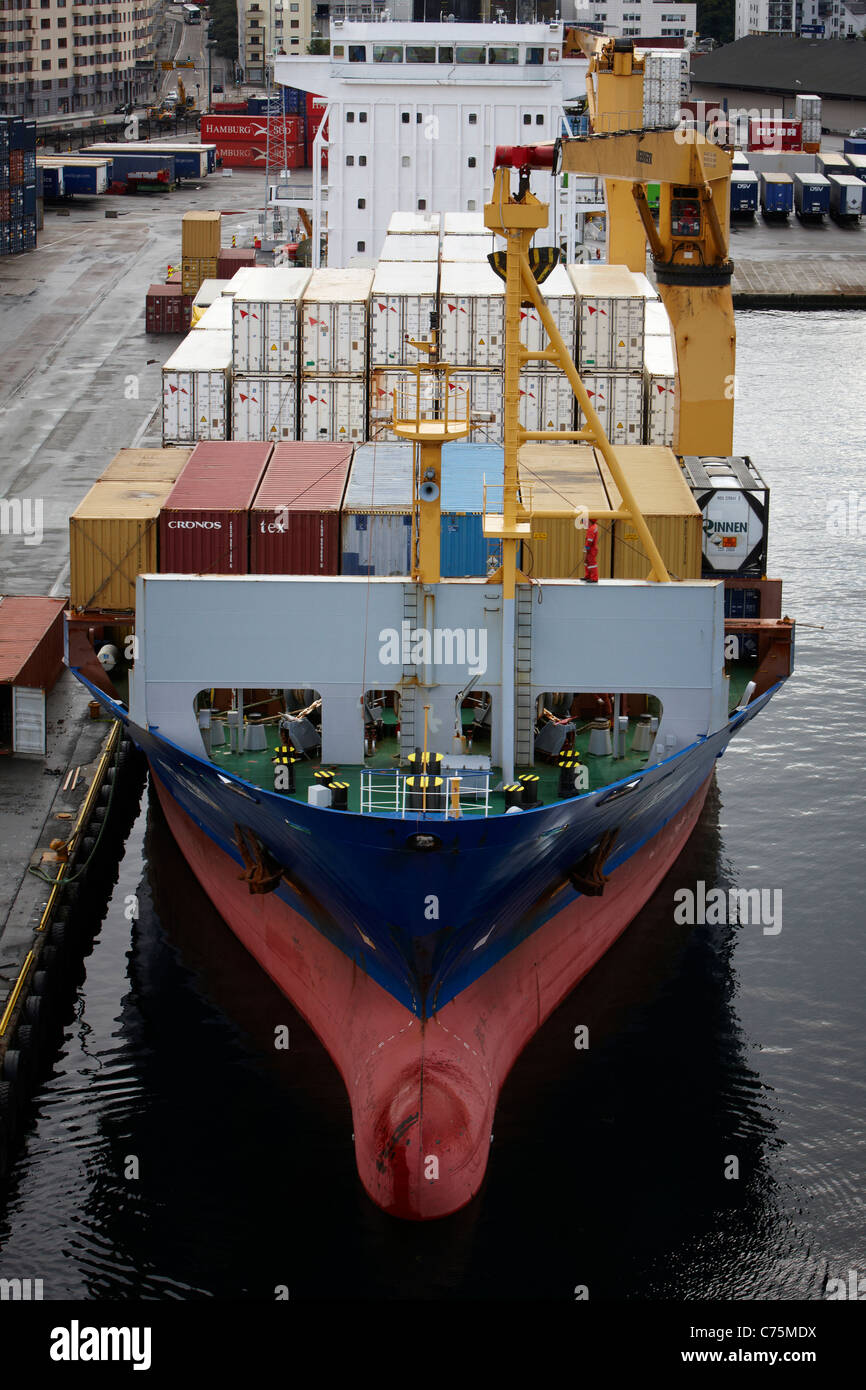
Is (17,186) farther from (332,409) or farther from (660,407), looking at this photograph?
(660,407)

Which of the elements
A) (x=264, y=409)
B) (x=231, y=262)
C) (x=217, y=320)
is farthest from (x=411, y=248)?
(x=231, y=262)

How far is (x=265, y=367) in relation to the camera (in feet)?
142

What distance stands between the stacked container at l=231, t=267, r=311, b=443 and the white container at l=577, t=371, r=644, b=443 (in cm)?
714

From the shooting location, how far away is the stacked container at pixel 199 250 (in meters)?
91.6

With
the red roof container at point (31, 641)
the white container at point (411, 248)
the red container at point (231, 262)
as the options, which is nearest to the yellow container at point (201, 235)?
the red container at point (231, 262)

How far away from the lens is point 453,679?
30.3 m

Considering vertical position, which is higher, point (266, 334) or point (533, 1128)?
point (266, 334)

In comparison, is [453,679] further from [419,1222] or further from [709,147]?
[709,147]

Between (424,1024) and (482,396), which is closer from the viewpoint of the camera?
(424,1024)

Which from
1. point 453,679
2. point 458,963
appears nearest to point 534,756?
point 453,679

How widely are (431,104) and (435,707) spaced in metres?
44.9

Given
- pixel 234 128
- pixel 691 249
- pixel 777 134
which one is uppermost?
pixel 234 128
